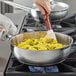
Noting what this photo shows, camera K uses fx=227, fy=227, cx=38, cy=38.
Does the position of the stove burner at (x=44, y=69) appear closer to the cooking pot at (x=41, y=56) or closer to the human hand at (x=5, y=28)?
the cooking pot at (x=41, y=56)

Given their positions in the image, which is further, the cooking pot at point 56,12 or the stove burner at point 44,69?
the cooking pot at point 56,12

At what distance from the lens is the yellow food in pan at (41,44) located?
78 cm

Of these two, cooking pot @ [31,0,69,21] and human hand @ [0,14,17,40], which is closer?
human hand @ [0,14,17,40]

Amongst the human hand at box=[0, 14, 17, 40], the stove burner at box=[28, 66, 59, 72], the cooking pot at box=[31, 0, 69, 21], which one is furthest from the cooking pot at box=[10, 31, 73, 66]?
the cooking pot at box=[31, 0, 69, 21]

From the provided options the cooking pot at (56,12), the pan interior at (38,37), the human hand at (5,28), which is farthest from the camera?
the cooking pot at (56,12)

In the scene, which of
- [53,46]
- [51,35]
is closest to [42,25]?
[51,35]

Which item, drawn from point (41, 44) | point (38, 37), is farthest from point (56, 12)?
point (41, 44)

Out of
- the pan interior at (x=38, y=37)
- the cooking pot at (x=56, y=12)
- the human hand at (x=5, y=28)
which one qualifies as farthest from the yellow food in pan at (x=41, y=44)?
the cooking pot at (x=56, y=12)

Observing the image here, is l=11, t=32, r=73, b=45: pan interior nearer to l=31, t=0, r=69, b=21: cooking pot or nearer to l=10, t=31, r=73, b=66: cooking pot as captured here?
l=10, t=31, r=73, b=66: cooking pot

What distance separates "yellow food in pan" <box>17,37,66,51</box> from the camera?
0.78 metres

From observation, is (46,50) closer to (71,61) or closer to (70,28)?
(71,61)

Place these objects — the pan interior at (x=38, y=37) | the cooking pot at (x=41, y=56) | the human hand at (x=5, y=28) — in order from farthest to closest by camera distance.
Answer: the human hand at (x=5, y=28)
the pan interior at (x=38, y=37)
the cooking pot at (x=41, y=56)

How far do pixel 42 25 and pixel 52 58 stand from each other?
515mm

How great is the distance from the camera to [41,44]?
815mm
